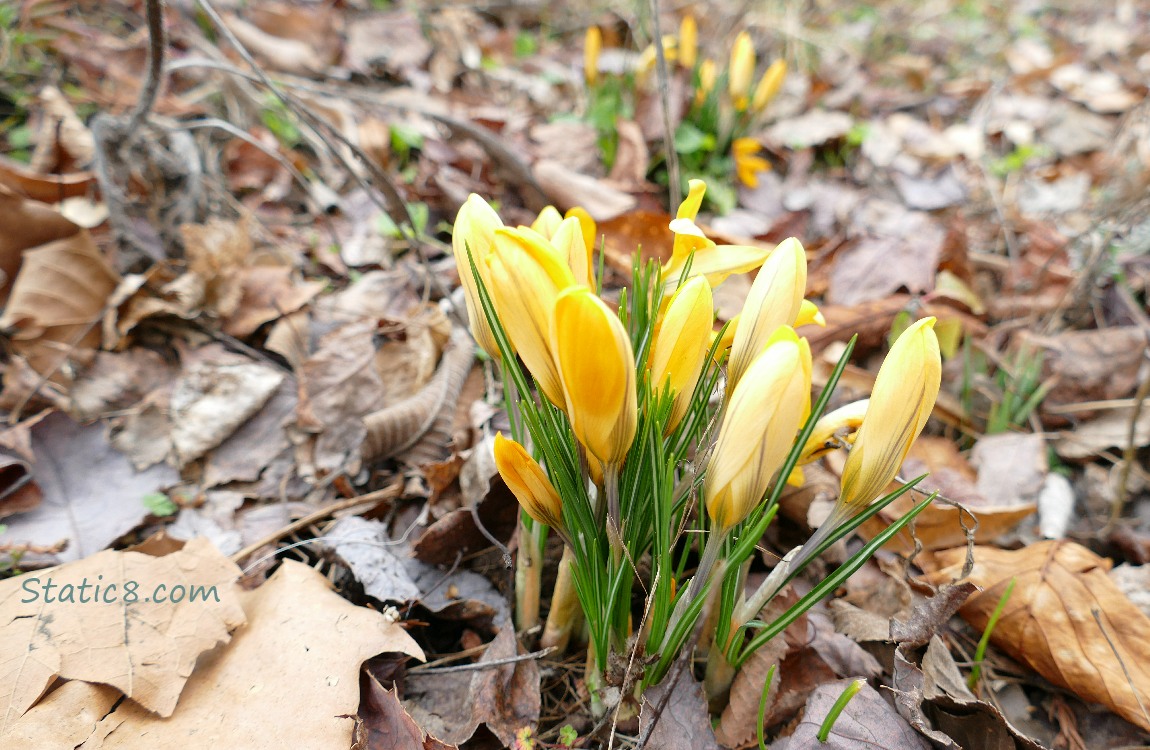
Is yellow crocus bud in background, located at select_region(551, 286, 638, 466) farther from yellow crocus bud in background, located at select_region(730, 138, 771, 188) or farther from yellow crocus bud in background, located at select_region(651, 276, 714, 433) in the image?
yellow crocus bud in background, located at select_region(730, 138, 771, 188)

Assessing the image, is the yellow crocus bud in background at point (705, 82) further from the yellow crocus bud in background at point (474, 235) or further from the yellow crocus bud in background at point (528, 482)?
the yellow crocus bud in background at point (528, 482)

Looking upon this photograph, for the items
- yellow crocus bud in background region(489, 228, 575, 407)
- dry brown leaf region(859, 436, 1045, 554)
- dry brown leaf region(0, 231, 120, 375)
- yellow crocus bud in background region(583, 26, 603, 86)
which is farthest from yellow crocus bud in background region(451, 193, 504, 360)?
yellow crocus bud in background region(583, 26, 603, 86)

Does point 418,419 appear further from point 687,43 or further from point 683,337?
point 687,43

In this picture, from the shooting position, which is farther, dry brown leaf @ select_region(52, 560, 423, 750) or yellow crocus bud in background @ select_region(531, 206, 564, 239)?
yellow crocus bud in background @ select_region(531, 206, 564, 239)

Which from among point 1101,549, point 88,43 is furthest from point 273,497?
point 88,43

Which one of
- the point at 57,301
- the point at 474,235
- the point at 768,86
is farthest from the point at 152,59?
the point at 768,86

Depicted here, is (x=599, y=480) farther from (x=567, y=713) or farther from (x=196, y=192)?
(x=196, y=192)
